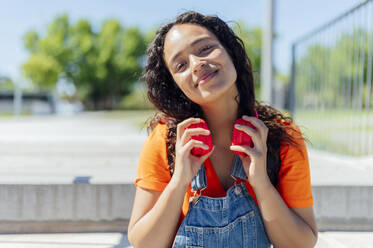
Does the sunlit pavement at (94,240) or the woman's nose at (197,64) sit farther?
the sunlit pavement at (94,240)

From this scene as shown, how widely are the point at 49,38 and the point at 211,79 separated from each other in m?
47.6

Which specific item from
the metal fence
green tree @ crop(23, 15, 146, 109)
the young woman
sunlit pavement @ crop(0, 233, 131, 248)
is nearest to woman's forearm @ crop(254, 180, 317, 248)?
the young woman

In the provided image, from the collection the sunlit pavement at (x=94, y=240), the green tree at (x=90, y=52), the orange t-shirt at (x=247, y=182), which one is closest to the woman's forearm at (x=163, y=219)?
the orange t-shirt at (x=247, y=182)

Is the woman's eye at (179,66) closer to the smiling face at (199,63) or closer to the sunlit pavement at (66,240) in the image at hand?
the smiling face at (199,63)

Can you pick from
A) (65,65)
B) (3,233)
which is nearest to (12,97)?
(65,65)

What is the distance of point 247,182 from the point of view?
55.8 inches

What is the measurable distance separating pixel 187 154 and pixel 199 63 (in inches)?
16.1

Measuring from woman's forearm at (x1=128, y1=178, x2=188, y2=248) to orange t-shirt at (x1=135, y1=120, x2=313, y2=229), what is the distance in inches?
4.8

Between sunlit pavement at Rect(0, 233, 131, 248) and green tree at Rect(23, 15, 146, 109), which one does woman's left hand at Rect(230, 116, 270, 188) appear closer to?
sunlit pavement at Rect(0, 233, 131, 248)

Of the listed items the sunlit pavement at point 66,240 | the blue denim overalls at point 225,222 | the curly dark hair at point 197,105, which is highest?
the curly dark hair at point 197,105

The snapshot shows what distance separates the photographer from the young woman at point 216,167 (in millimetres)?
1306

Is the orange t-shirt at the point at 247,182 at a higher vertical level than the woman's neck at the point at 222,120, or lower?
lower

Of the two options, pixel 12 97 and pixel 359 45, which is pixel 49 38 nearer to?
pixel 12 97

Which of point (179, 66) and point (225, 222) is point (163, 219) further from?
point (179, 66)
